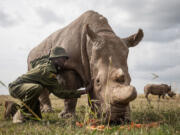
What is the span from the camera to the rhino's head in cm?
366

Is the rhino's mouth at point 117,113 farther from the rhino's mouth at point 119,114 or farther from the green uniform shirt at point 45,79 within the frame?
the green uniform shirt at point 45,79

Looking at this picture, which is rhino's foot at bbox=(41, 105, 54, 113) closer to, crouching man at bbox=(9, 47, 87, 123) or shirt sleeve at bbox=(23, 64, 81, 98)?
crouching man at bbox=(9, 47, 87, 123)

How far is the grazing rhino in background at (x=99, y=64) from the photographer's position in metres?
3.81

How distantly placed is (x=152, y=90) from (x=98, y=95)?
38.0ft

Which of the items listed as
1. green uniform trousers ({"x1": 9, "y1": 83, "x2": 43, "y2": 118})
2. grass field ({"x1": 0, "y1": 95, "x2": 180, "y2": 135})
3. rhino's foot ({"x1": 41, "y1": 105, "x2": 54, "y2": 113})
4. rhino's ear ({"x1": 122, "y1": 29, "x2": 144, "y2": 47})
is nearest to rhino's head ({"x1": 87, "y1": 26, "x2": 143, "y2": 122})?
grass field ({"x1": 0, "y1": 95, "x2": 180, "y2": 135})

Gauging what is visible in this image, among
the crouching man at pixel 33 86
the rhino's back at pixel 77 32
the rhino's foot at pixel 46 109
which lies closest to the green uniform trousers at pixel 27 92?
the crouching man at pixel 33 86

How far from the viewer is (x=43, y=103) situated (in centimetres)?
848

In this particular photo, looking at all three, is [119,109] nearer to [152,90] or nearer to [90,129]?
[90,129]

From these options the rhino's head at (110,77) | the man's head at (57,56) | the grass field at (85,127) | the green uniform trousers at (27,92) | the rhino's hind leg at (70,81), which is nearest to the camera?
the grass field at (85,127)

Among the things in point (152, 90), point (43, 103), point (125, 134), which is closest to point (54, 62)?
point (125, 134)

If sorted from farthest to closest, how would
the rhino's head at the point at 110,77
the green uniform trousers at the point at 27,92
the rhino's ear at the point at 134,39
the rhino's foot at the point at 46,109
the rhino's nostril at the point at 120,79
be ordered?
1. the rhino's foot at the point at 46,109
2. the rhino's ear at the point at 134,39
3. the green uniform trousers at the point at 27,92
4. the rhino's nostril at the point at 120,79
5. the rhino's head at the point at 110,77

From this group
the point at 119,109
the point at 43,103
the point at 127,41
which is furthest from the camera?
the point at 43,103

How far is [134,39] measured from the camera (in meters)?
5.54

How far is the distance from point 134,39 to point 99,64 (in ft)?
4.99
